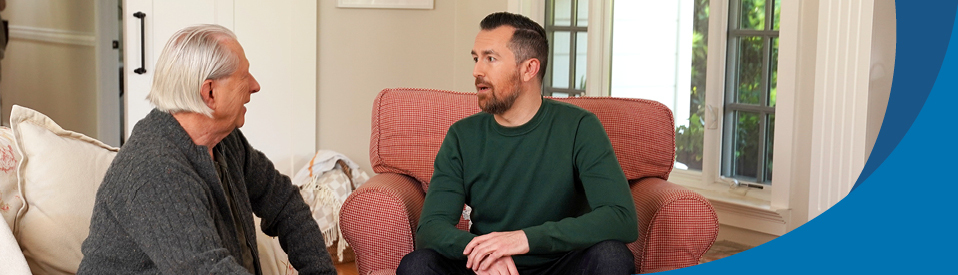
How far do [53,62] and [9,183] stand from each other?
360 centimetres

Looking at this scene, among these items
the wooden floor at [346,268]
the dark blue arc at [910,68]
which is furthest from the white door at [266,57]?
the dark blue arc at [910,68]

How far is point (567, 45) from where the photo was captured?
368cm

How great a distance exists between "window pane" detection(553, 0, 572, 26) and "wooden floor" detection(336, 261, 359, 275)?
4.76ft

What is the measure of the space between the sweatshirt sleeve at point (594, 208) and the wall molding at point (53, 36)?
3.80 m

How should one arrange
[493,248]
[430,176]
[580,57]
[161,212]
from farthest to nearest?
[580,57], [430,176], [493,248], [161,212]

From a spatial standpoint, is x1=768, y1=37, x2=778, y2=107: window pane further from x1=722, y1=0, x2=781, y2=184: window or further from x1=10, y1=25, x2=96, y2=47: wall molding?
x1=10, y1=25, x2=96, y2=47: wall molding

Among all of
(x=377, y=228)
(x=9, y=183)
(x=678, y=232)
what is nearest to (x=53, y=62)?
(x=9, y=183)

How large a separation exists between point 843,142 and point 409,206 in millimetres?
1284

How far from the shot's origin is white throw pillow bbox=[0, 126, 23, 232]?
1.47 m

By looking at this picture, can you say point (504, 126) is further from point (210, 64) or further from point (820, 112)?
point (820, 112)

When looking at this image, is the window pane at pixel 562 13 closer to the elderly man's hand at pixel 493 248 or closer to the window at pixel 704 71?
the window at pixel 704 71

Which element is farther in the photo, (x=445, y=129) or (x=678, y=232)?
(x=445, y=129)

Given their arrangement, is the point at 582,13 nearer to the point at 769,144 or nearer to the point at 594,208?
the point at 769,144

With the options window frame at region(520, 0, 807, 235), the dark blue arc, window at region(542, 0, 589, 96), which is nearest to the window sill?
window frame at region(520, 0, 807, 235)
